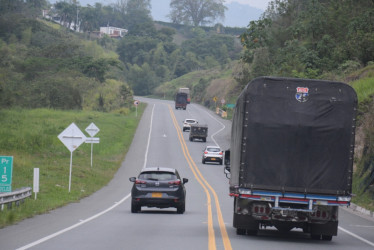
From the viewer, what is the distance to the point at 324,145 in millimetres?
15562

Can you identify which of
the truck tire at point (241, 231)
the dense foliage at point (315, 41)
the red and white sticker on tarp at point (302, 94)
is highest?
the dense foliage at point (315, 41)

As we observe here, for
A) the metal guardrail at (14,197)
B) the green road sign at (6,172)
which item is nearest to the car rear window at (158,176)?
the metal guardrail at (14,197)

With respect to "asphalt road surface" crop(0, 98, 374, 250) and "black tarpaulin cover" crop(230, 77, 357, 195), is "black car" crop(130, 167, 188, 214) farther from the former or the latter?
"black tarpaulin cover" crop(230, 77, 357, 195)

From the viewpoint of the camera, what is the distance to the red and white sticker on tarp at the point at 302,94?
15.8 m

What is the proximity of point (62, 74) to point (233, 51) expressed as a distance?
10346cm

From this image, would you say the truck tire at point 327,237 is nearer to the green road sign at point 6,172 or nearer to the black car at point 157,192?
the black car at point 157,192

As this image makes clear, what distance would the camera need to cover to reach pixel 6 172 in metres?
20.4

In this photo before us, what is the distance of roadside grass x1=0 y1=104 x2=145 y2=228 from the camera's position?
2740cm

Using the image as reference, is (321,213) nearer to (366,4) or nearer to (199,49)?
(366,4)

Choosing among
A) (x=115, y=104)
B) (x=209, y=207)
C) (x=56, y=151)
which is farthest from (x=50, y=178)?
(x=115, y=104)

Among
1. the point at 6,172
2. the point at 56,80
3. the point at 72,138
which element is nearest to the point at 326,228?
the point at 6,172

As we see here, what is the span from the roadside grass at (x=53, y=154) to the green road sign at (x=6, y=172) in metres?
0.68

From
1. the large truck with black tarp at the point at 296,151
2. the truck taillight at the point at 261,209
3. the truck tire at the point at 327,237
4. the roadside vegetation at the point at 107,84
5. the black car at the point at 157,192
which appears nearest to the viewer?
the large truck with black tarp at the point at 296,151

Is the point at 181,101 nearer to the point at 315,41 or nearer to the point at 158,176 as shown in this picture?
the point at 315,41
